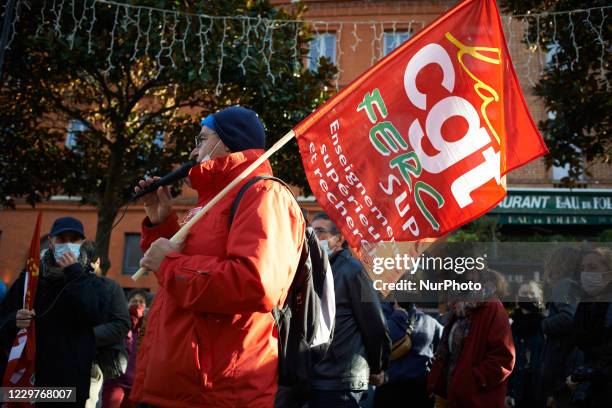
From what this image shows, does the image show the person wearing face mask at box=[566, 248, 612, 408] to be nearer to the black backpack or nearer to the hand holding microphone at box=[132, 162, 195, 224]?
the black backpack

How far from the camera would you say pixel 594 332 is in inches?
145

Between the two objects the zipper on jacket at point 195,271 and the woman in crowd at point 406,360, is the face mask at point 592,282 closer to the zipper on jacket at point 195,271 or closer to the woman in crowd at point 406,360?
the woman in crowd at point 406,360

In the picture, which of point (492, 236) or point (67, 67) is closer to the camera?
point (67, 67)

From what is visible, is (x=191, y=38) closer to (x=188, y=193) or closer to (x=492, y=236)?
(x=492, y=236)

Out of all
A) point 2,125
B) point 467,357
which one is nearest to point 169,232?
point 467,357

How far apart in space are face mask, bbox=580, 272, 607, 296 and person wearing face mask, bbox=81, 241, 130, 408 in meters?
3.38

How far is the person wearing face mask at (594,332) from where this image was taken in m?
3.44

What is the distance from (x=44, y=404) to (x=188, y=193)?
49.4 feet

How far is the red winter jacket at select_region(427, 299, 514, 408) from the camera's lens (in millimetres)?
4164

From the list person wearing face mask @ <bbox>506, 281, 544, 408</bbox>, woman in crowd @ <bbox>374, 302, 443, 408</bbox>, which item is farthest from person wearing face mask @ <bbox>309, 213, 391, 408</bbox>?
person wearing face mask @ <bbox>506, 281, 544, 408</bbox>

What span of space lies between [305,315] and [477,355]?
2.39 m

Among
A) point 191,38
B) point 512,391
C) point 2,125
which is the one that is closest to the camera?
point 512,391

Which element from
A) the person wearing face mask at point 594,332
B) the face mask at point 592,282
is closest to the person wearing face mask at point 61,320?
the person wearing face mask at point 594,332

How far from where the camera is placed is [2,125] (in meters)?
9.83
